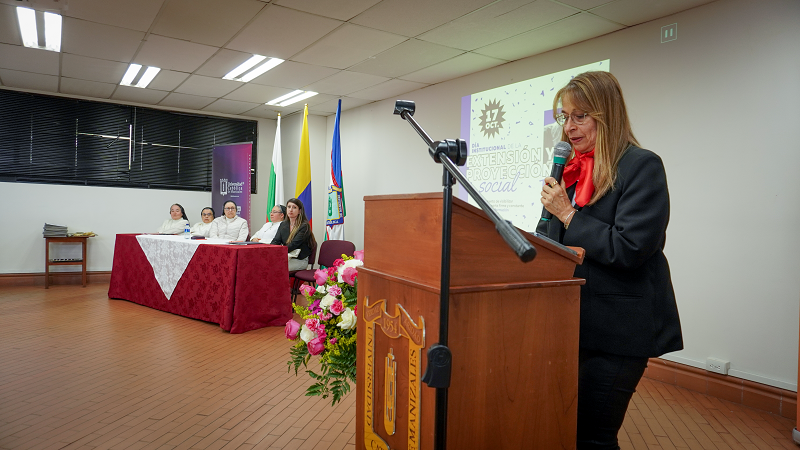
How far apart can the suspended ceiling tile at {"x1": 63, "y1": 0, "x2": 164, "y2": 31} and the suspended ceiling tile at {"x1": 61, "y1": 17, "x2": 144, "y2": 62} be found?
16 cm

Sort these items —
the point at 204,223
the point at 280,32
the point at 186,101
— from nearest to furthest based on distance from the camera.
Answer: the point at 280,32
the point at 204,223
the point at 186,101

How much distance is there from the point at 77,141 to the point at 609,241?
850 centimetres

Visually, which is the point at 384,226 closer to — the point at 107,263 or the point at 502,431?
the point at 502,431

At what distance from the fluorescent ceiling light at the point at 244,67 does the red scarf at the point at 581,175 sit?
4.71 meters

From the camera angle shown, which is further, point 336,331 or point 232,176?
point 232,176

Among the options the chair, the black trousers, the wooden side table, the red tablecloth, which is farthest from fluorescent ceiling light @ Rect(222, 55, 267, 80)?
the black trousers

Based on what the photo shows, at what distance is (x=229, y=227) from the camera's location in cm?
692

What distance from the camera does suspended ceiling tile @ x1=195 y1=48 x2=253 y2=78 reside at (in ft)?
17.3

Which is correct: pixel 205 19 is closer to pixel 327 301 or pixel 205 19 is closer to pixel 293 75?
pixel 293 75

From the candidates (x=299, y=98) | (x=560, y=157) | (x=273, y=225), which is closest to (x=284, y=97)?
(x=299, y=98)

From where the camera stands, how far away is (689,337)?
3688 mm

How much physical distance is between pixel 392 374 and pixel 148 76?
6.44 metres

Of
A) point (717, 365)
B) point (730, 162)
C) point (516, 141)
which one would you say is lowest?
point (717, 365)

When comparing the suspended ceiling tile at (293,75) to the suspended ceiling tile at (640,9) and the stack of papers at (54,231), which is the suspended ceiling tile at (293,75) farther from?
the stack of papers at (54,231)
